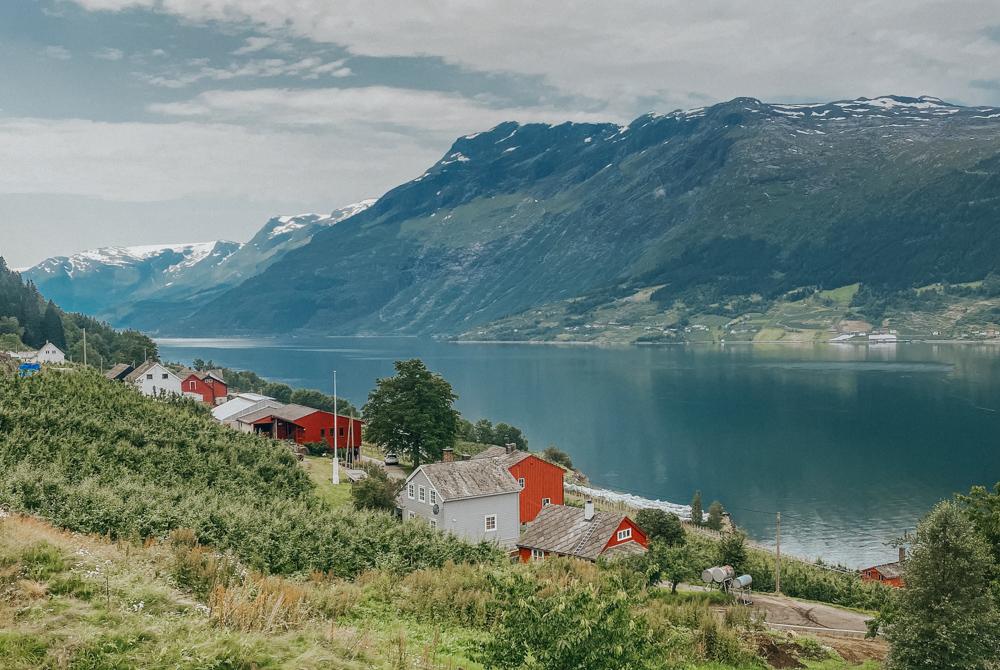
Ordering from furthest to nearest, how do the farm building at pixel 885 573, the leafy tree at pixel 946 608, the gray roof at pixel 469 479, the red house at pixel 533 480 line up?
the red house at pixel 533 480 < the farm building at pixel 885 573 < the gray roof at pixel 469 479 < the leafy tree at pixel 946 608

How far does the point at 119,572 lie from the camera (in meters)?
13.5

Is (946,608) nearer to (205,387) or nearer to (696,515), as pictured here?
(696,515)

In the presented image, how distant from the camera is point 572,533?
41750 mm

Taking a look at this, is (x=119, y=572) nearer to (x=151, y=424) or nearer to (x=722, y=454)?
(x=151, y=424)

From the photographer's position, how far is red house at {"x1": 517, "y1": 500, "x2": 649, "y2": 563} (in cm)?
3950

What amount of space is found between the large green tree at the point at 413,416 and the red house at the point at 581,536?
17.3 m

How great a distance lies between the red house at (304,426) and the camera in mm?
64062

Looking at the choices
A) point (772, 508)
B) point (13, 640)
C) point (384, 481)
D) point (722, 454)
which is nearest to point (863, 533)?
point (772, 508)

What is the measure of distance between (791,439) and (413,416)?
226 feet

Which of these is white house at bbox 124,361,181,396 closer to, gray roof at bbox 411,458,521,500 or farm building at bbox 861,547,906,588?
gray roof at bbox 411,458,521,500

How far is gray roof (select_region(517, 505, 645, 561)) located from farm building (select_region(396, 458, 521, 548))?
1.70m

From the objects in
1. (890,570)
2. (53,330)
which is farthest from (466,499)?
(53,330)

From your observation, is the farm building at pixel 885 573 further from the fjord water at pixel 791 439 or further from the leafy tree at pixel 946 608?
the leafy tree at pixel 946 608

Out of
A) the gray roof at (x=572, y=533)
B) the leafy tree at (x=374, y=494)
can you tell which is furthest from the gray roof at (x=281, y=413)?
the gray roof at (x=572, y=533)
